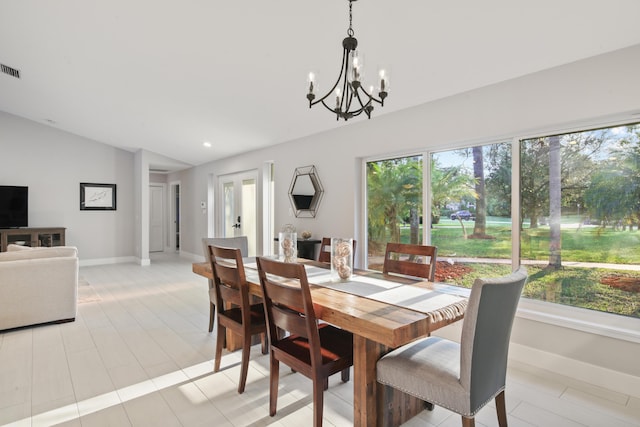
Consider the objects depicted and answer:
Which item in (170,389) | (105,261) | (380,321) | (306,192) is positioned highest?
(306,192)

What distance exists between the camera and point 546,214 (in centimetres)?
275

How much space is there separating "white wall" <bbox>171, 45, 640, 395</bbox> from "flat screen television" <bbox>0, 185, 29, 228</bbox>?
5.76 m

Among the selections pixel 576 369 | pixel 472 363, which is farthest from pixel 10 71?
pixel 576 369

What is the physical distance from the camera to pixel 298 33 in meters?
2.73

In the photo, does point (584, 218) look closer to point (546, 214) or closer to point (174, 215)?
point (546, 214)

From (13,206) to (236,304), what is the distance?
6500mm

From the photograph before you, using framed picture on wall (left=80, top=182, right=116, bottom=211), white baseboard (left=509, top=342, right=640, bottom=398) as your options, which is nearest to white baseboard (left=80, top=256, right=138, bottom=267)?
framed picture on wall (left=80, top=182, right=116, bottom=211)

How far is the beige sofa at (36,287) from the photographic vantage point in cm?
338

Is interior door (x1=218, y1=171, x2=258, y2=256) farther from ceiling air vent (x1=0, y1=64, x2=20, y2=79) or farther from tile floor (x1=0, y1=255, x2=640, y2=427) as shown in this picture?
ceiling air vent (x1=0, y1=64, x2=20, y2=79)

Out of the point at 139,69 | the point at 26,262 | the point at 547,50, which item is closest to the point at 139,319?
the point at 26,262

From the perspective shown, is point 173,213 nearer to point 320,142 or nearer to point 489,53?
point 320,142

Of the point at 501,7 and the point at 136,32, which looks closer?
the point at 501,7

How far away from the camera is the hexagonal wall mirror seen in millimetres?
4647

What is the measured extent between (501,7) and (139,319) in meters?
4.27
